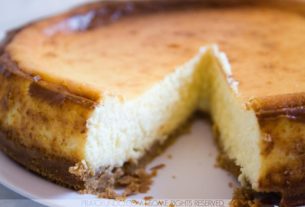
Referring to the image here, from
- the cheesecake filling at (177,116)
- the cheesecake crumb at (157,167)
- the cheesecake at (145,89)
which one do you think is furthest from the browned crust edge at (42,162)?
the cheesecake crumb at (157,167)

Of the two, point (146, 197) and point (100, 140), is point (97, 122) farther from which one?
point (146, 197)

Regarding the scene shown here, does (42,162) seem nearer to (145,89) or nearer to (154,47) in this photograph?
(145,89)

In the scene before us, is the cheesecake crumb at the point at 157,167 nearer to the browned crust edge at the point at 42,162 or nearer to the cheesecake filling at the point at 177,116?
the cheesecake filling at the point at 177,116

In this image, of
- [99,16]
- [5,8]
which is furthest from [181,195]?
[5,8]

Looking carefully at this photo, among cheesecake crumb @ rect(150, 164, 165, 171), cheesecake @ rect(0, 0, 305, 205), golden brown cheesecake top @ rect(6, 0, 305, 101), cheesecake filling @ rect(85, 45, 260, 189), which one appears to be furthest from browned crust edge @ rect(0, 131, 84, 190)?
cheesecake crumb @ rect(150, 164, 165, 171)

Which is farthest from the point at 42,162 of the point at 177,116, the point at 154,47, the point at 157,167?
the point at 154,47

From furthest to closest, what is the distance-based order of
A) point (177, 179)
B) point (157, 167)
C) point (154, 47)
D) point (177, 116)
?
point (154, 47)
point (177, 116)
point (157, 167)
point (177, 179)

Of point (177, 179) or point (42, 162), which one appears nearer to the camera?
point (42, 162)

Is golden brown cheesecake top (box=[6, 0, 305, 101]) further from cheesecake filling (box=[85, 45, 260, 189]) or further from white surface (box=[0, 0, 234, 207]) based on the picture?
white surface (box=[0, 0, 234, 207])
